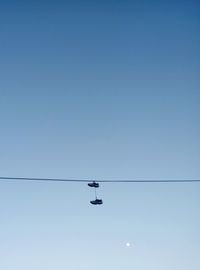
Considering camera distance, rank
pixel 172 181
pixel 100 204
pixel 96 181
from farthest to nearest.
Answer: pixel 100 204 → pixel 172 181 → pixel 96 181

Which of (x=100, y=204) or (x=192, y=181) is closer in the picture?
(x=192, y=181)

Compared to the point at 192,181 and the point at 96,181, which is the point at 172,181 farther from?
the point at 96,181

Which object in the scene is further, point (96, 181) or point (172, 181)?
point (172, 181)

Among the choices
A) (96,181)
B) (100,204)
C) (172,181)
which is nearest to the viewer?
(96,181)

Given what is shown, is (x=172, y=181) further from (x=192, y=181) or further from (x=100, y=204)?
(x=100, y=204)

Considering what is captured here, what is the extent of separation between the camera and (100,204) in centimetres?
2184

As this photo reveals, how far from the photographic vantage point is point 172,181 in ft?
66.1

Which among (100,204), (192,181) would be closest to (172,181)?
(192,181)

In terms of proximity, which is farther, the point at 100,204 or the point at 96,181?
the point at 100,204

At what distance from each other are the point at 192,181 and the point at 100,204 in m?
4.19

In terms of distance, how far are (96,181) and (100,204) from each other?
158 inches

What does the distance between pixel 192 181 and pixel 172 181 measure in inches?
32.1

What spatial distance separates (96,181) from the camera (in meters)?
18.1

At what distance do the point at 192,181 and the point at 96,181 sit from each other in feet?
14.4
